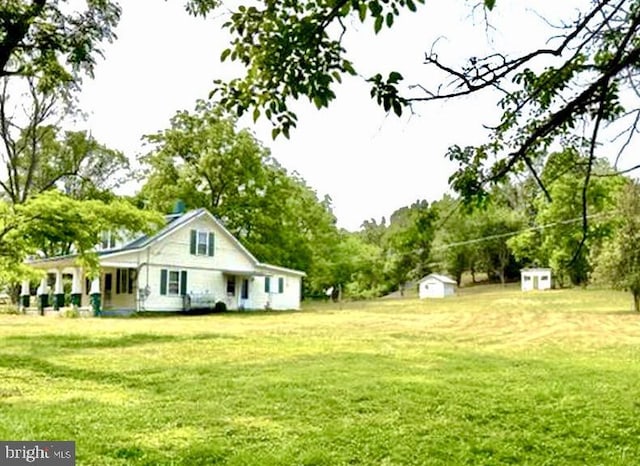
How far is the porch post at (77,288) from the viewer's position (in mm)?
24500

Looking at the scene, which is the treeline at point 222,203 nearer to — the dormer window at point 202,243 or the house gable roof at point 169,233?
the house gable roof at point 169,233

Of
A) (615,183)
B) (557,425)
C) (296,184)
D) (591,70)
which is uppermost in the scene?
(296,184)

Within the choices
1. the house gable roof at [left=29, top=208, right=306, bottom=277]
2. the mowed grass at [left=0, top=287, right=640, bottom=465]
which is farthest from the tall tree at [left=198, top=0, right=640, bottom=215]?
the house gable roof at [left=29, top=208, right=306, bottom=277]

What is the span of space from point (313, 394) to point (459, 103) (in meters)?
4.55

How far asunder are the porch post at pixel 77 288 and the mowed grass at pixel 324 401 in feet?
38.4

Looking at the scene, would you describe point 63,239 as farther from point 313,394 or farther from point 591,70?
point 591,70

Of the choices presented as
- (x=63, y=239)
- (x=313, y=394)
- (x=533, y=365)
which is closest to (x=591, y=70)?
(x=313, y=394)

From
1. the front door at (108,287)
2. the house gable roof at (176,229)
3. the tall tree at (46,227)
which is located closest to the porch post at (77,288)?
the house gable roof at (176,229)

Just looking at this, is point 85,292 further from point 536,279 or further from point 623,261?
point 536,279

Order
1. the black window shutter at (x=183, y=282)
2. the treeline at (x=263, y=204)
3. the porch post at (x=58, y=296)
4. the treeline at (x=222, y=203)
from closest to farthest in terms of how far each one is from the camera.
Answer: the treeline at (x=222, y=203) < the porch post at (x=58, y=296) < the black window shutter at (x=183, y=282) < the treeline at (x=263, y=204)

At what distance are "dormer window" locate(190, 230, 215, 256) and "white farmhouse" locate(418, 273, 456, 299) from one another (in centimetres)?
2593

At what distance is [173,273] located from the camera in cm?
2739

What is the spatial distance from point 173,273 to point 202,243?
214cm

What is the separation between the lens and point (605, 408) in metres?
6.57
